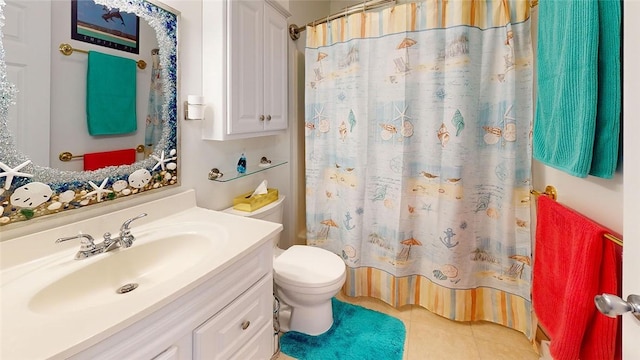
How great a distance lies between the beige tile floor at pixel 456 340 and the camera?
5.10ft

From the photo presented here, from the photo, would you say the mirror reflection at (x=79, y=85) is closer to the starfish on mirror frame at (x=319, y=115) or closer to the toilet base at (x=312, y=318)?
the starfish on mirror frame at (x=319, y=115)

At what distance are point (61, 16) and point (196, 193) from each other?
875 mm

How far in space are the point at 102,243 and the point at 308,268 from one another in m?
0.95

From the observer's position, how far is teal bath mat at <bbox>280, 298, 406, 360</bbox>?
1548 mm

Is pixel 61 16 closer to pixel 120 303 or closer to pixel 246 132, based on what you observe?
pixel 246 132

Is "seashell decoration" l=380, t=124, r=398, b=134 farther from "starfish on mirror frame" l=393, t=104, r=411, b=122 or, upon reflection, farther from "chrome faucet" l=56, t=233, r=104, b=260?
"chrome faucet" l=56, t=233, r=104, b=260

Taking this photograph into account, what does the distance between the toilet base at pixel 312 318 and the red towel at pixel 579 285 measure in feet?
A: 3.37

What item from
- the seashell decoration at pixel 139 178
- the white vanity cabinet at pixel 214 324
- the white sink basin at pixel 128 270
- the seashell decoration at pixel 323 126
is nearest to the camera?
the white vanity cabinet at pixel 214 324

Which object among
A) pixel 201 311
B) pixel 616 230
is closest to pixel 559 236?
pixel 616 230

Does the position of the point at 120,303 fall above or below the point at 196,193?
below

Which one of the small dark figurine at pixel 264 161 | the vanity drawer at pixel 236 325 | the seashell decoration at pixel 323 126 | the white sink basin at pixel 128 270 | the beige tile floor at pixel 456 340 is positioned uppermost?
the seashell decoration at pixel 323 126

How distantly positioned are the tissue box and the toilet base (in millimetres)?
630

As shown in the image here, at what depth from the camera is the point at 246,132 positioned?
167 cm

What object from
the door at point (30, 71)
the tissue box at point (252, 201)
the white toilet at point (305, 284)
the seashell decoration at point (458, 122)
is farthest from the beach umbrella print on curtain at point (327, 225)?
the door at point (30, 71)
